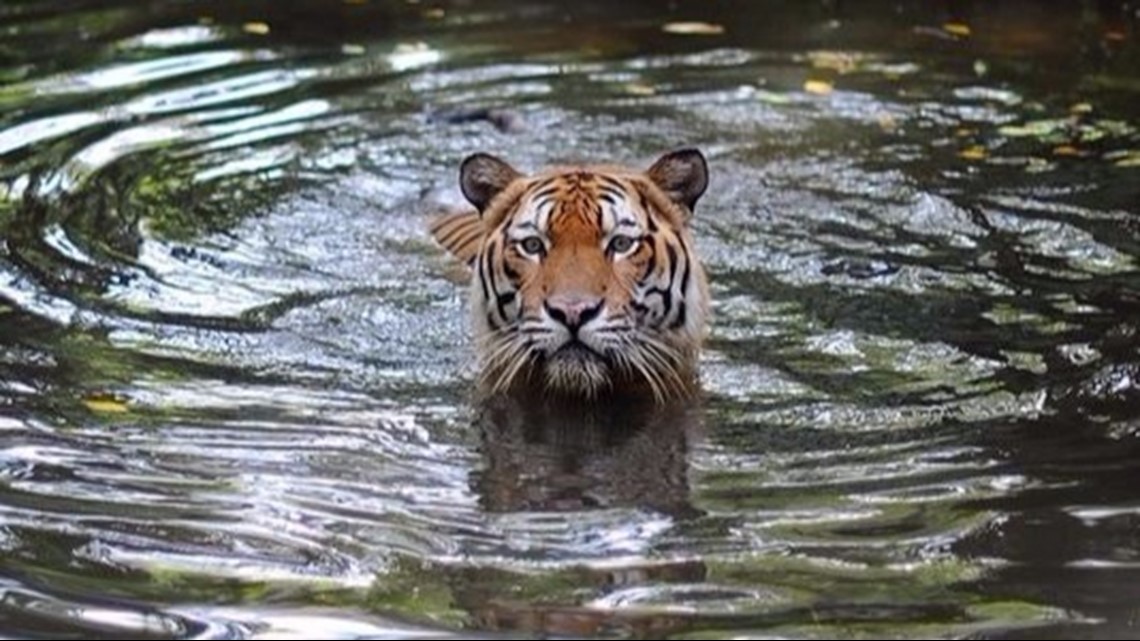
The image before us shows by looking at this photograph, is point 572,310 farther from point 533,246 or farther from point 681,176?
point 681,176

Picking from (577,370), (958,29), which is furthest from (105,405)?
(958,29)

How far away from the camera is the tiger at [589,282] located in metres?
6.54

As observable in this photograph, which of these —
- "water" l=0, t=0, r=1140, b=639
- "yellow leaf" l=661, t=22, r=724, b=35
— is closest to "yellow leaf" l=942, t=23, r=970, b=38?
"water" l=0, t=0, r=1140, b=639

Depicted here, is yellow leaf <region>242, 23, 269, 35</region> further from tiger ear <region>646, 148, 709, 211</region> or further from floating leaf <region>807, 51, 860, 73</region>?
tiger ear <region>646, 148, 709, 211</region>

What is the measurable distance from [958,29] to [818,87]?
1.71m

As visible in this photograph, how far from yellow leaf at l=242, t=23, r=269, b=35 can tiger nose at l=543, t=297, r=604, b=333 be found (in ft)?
23.0

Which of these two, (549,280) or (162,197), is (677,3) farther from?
(549,280)

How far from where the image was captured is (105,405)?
270 inches

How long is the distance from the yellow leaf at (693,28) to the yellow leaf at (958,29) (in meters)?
1.27

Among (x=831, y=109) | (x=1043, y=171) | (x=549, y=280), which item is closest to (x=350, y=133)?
(x=831, y=109)

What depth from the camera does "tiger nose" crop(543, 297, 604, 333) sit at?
21.2 ft

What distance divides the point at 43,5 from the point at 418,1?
2.23 meters

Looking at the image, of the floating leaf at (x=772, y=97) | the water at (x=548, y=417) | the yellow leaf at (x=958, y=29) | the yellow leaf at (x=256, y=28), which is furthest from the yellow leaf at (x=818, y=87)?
the yellow leaf at (x=256, y=28)

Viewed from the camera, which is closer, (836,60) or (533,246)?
(533,246)
